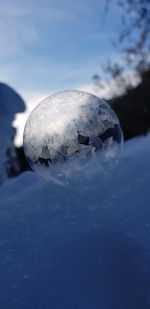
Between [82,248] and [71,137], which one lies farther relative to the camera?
[71,137]

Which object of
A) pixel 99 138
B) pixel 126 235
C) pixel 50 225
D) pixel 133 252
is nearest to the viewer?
pixel 133 252

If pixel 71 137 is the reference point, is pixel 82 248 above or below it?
below

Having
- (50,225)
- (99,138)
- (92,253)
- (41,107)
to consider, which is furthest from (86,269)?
(41,107)

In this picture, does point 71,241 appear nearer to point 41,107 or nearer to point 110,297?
point 110,297

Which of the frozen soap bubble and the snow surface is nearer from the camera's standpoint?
the snow surface

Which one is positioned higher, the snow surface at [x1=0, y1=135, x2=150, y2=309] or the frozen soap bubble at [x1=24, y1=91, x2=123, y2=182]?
the frozen soap bubble at [x1=24, y1=91, x2=123, y2=182]
